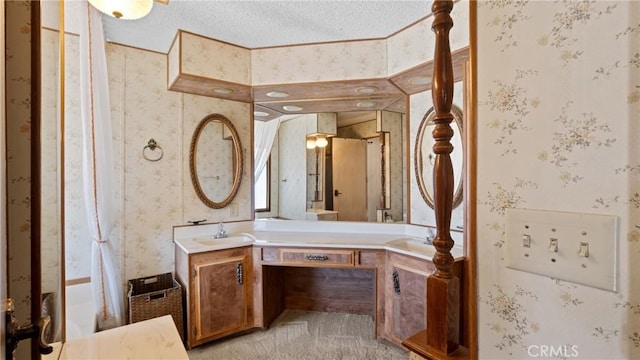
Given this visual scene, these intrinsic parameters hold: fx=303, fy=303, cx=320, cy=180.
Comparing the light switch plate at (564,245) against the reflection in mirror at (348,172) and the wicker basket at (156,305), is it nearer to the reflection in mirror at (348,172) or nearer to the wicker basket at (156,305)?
the reflection in mirror at (348,172)

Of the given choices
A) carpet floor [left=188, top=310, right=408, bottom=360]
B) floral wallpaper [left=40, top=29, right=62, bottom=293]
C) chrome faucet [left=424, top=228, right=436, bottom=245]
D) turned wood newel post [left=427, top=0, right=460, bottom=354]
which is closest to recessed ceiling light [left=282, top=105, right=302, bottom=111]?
chrome faucet [left=424, top=228, right=436, bottom=245]

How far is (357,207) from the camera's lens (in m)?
2.90

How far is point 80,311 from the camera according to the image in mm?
1986

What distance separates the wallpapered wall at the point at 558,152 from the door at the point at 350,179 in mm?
2140

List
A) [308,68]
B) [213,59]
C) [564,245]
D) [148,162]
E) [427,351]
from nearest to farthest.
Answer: [564,245] → [427,351] → [213,59] → [308,68] → [148,162]

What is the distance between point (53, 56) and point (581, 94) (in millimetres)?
1329

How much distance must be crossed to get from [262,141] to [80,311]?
191cm

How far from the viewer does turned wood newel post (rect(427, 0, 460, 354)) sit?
0.77m

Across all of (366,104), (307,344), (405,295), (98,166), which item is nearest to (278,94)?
(366,104)

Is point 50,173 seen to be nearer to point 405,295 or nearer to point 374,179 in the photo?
point 405,295

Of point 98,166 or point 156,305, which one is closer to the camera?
point 98,166

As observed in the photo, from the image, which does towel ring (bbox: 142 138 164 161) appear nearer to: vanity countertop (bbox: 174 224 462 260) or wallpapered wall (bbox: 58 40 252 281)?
wallpapered wall (bbox: 58 40 252 281)

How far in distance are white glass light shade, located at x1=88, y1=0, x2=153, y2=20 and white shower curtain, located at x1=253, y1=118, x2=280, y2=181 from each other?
157 centimetres

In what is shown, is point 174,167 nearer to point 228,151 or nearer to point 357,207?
point 228,151
